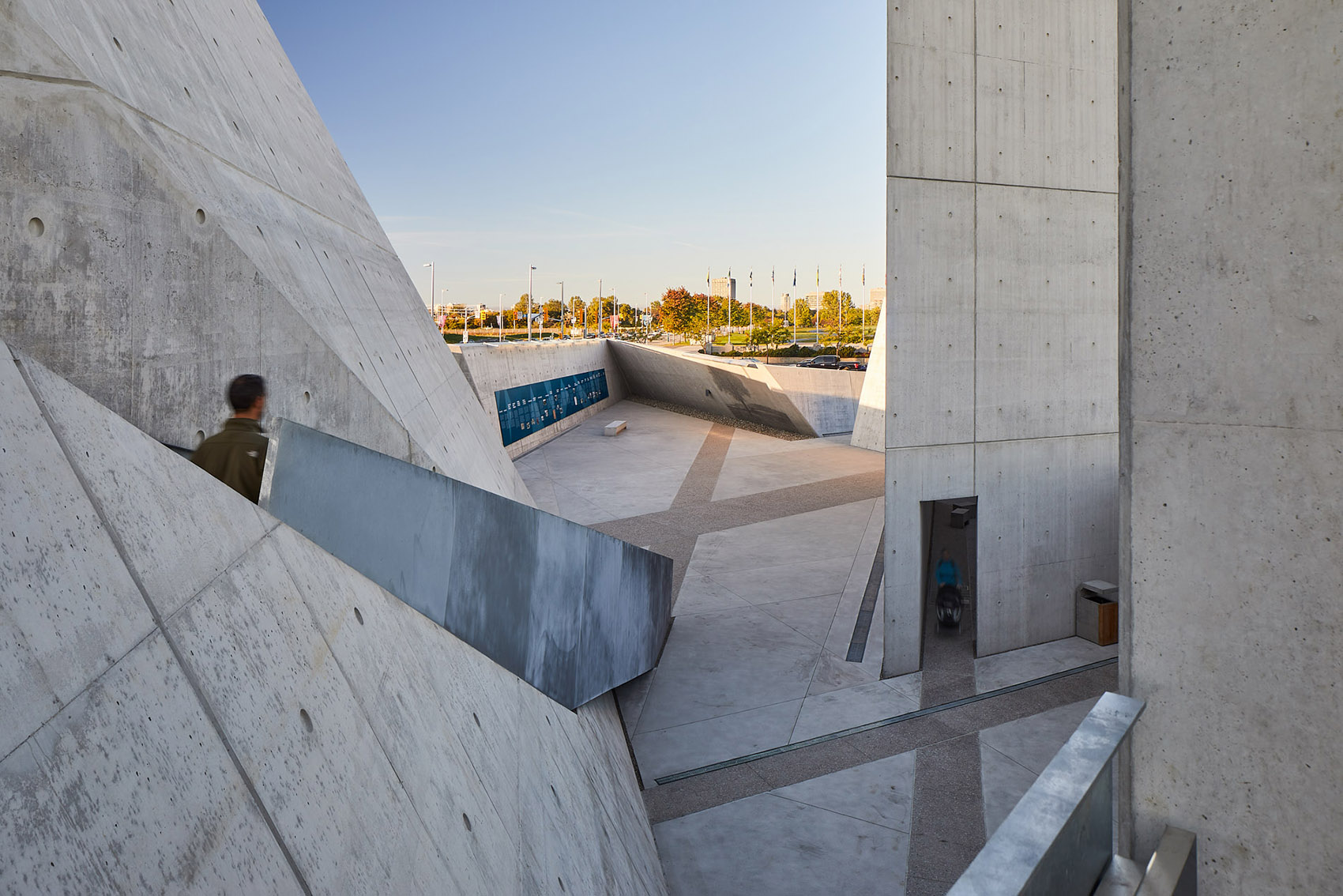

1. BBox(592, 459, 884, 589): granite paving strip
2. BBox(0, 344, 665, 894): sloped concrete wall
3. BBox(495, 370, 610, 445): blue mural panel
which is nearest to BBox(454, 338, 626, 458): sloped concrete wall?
BBox(495, 370, 610, 445): blue mural panel

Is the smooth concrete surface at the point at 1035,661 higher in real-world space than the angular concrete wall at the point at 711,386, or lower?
lower

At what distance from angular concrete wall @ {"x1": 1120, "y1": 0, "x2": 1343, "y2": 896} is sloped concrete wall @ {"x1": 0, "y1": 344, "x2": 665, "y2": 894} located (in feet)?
9.38

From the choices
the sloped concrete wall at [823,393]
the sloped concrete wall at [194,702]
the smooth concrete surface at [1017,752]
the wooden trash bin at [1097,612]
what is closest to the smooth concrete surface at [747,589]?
the smooth concrete surface at [1017,752]

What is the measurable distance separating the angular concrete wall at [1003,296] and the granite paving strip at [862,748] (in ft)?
3.87

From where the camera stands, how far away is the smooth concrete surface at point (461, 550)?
3387 mm

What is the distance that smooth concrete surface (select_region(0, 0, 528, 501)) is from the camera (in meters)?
2.88

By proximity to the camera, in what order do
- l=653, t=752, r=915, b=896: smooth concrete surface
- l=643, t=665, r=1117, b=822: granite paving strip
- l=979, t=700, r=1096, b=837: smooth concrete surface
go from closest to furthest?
l=653, t=752, r=915, b=896: smooth concrete surface, l=979, t=700, r=1096, b=837: smooth concrete surface, l=643, t=665, r=1117, b=822: granite paving strip

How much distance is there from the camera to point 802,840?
690 cm

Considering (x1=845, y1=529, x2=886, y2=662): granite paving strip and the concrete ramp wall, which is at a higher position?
the concrete ramp wall

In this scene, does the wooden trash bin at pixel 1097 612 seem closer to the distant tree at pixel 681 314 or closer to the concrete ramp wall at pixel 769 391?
the concrete ramp wall at pixel 769 391

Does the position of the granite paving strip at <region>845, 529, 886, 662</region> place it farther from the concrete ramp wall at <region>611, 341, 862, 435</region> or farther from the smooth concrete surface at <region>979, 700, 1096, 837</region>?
the concrete ramp wall at <region>611, 341, 862, 435</region>

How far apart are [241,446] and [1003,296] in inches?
372

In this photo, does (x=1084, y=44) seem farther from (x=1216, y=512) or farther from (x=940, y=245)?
(x=1216, y=512)

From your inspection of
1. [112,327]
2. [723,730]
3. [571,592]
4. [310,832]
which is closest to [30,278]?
[112,327]
